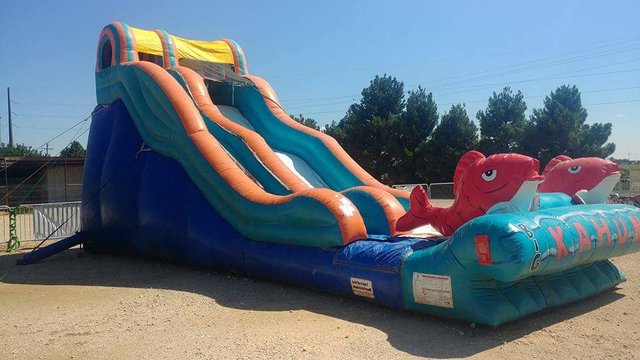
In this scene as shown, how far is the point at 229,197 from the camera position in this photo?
6.73m

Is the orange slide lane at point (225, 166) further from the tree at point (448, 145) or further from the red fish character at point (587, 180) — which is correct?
the tree at point (448, 145)

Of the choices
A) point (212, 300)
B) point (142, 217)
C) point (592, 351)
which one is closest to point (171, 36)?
point (142, 217)

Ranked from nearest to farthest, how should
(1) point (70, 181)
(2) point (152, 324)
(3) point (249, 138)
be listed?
(2) point (152, 324) < (3) point (249, 138) < (1) point (70, 181)

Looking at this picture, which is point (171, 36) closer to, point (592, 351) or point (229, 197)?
point (229, 197)

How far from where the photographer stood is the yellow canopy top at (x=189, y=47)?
382 inches

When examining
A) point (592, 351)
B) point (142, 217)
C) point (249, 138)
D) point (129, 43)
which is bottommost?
point (592, 351)

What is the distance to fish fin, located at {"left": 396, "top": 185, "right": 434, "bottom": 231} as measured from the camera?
5.95 meters

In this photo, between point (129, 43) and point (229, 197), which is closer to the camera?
point (229, 197)

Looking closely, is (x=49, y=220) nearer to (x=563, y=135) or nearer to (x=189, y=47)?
(x=189, y=47)

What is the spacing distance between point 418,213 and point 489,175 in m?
1.00

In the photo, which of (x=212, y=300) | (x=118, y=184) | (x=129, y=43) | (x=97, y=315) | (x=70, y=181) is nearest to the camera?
(x=97, y=315)

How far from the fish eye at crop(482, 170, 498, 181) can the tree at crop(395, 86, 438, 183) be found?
21.6 m

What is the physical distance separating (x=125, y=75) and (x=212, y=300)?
4469 mm

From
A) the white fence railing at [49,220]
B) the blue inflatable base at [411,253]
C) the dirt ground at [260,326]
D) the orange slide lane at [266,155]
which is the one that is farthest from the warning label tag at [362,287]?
the white fence railing at [49,220]
